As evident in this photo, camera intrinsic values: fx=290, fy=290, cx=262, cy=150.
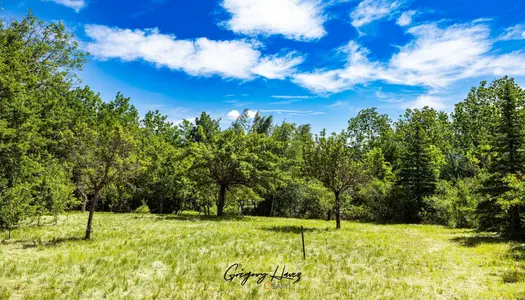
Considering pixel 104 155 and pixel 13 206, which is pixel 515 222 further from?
pixel 13 206

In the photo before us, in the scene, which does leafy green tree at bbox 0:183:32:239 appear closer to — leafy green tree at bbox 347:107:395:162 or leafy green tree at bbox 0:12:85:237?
leafy green tree at bbox 0:12:85:237

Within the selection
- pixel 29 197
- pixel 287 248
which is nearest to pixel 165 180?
pixel 29 197

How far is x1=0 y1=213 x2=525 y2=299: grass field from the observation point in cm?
841

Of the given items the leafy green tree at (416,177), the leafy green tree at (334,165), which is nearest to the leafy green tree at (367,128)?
the leafy green tree at (416,177)

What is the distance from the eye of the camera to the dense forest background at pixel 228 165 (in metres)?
17.0

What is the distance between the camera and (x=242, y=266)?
36.3 ft

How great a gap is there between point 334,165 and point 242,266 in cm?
1359

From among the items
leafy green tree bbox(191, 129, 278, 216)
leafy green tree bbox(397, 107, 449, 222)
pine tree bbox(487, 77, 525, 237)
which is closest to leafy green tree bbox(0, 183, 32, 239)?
leafy green tree bbox(191, 129, 278, 216)

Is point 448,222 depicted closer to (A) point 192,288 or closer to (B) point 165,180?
(A) point 192,288

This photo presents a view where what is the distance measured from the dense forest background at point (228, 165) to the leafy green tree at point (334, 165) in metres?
0.09

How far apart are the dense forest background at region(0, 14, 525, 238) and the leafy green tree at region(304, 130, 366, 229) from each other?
9 centimetres

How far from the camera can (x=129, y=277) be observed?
9273mm
